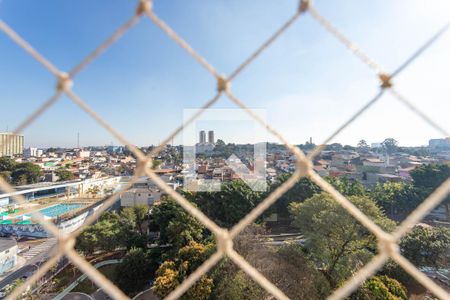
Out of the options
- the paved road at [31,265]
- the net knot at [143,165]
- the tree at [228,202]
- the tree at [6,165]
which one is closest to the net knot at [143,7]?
the net knot at [143,165]

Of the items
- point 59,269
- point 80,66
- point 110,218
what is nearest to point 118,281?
point 59,269

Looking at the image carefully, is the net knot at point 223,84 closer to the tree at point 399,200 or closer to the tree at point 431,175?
the tree at point 399,200

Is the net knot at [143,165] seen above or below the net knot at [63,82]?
below

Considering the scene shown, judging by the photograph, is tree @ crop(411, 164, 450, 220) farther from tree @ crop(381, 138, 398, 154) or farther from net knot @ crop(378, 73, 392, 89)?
tree @ crop(381, 138, 398, 154)

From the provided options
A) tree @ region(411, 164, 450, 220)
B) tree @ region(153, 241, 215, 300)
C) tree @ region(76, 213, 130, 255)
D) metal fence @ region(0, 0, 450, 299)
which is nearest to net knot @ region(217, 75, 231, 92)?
metal fence @ region(0, 0, 450, 299)

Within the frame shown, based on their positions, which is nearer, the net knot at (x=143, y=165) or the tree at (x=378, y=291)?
the net knot at (x=143, y=165)

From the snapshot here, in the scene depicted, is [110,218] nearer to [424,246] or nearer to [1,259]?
[1,259]
